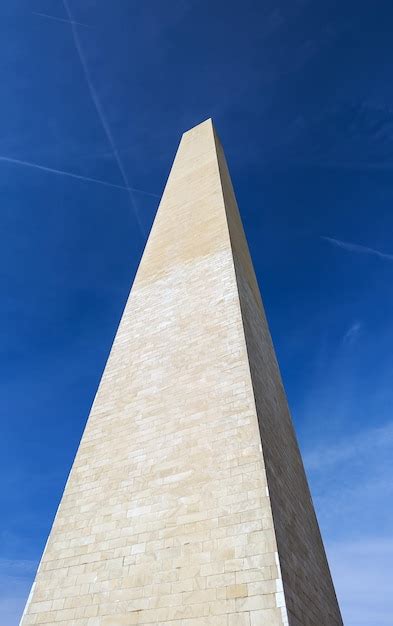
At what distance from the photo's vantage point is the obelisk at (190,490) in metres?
4.93

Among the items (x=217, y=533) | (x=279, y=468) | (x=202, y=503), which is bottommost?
(x=217, y=533)

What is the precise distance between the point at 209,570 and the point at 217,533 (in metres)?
0.41

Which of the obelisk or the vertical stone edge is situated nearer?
the vertical stone edge

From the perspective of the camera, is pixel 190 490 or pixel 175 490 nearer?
pixel 190 490

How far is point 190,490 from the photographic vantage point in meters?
5.87

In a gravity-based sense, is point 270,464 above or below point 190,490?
above

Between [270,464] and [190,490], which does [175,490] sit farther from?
[270,464]

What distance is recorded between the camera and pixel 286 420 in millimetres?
8711

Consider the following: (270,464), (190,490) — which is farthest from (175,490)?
(270,464)

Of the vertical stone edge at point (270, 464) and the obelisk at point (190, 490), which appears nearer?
the vertical stone edge at point (270, 464)

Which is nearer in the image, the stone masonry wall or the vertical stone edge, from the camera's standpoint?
the vertical stone edge

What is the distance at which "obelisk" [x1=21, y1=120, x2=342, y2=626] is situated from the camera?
4926 millimetres

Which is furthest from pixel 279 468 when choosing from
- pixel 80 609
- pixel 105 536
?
pixel 80 609

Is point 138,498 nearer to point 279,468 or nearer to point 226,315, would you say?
point 279,468
